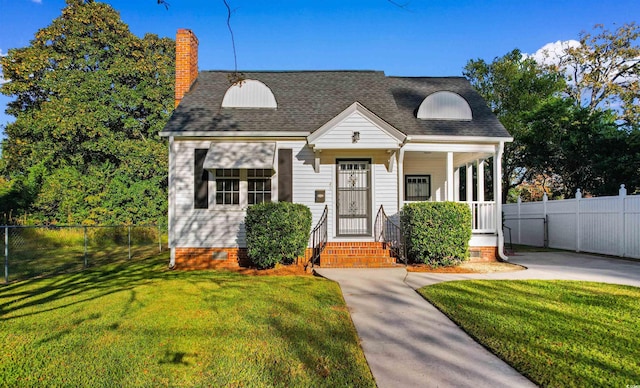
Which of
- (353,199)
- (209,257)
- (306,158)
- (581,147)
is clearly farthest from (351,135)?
(581,147)

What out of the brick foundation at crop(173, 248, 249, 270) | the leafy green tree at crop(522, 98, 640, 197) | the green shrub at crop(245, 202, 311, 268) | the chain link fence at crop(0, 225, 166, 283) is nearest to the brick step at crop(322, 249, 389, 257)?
the green shrub at crop(245, 202, 311, 268)

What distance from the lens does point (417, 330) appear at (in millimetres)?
5062

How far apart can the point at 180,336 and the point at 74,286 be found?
4.83m

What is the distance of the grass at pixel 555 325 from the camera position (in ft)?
12.1

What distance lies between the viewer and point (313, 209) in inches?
437

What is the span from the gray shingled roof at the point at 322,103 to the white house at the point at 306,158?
0.18 feet

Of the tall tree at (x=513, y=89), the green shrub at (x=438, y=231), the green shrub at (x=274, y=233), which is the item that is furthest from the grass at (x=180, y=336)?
the tall tree at (x=513, y=89)

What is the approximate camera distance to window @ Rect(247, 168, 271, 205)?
11.1m

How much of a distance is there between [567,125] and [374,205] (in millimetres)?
12364

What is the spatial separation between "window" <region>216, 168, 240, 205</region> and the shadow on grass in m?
2.52

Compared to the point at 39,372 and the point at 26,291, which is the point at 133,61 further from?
the point at 39,372

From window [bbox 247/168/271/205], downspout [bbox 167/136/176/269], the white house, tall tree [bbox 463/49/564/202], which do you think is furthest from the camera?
tall tree [bbox 463/49/564/202]

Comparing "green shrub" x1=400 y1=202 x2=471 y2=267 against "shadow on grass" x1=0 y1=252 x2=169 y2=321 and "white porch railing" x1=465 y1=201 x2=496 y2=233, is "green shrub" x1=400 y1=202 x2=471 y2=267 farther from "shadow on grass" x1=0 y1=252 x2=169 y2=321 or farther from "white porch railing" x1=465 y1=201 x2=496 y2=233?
"shadow on grass" x1=0 y1=252 x2=169 y2=321

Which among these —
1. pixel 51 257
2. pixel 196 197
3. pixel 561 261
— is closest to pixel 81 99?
pixel 51 257
